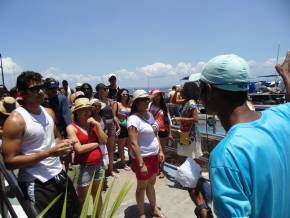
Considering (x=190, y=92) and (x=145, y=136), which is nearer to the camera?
(x=145, y=136)

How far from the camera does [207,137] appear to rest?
624cm

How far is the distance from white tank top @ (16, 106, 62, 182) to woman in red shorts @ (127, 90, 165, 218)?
1223 millimetres

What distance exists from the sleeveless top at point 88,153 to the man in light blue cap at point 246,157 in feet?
8.31

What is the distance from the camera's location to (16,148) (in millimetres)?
2514

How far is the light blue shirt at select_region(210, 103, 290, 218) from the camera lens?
3.87ft

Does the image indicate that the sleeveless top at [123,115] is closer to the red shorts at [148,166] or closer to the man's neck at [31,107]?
the red shorts at [148,166]

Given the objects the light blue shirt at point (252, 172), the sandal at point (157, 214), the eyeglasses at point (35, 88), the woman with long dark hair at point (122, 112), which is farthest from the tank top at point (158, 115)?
the light blue shirt at point (252, 172)

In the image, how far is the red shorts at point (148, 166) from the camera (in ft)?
12.8

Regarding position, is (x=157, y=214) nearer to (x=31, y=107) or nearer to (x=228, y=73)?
(x=31, y=107)

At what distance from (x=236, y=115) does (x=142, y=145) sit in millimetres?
2654

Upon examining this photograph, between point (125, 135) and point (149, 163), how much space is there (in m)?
2.60

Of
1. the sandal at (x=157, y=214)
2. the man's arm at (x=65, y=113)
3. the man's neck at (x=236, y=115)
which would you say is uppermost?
the man's neck at (x=236, y=115)

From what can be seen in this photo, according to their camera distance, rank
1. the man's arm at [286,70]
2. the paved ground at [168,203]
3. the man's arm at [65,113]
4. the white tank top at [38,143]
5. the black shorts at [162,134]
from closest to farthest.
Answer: the man's arm at [286,70]
the white tank top at [38,143]
the paved ground at [168,203]
the man's arm at [65,113]
the black shorts at [162,134]

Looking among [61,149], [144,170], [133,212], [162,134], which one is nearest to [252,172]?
[61,149]
